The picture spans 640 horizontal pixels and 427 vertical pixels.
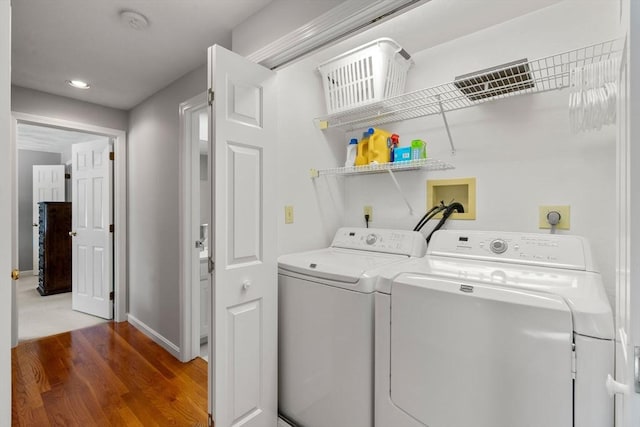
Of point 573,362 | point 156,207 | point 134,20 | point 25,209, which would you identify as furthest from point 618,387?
point 25,209

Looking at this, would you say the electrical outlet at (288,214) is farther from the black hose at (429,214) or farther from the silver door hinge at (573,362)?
the silver door hinge at (573,362)

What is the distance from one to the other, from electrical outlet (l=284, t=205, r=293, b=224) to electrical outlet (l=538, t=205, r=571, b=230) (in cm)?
132

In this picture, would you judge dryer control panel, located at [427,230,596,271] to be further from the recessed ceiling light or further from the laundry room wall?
the laundry room wall

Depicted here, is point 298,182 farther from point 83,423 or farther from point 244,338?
point 83,423

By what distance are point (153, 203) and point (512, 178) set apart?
2928mm

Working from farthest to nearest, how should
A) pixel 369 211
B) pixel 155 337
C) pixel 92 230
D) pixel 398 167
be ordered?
1. pixel 92 230
2. pixel 155 337
3. pixel 369 211
4. pixel 398 167

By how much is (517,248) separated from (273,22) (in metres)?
1.63

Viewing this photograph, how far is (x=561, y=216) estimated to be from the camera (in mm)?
1506

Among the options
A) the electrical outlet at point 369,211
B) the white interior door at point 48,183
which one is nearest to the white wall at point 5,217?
the electrical outlet at point 369,211

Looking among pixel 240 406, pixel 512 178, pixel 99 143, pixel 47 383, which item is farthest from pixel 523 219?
pixel 99 143

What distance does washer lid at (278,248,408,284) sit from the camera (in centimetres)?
142

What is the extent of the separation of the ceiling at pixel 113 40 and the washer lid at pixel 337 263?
4.52 feet

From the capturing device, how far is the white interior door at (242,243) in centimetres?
142

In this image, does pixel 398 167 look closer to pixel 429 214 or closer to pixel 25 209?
pixel 429 214
